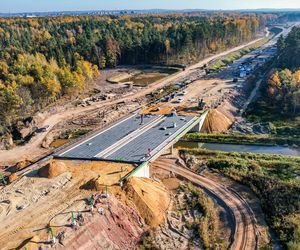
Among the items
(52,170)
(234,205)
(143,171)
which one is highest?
(52,170)

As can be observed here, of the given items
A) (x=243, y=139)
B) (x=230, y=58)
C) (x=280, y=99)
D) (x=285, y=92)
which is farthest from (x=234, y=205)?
(x=230, y=58)

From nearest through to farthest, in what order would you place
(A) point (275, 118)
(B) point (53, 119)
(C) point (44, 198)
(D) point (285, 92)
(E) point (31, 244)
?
(E) point (31, 244) → (C) point (44, 198) → (A) point (275, 118) → (B) point (53, 119) → (D) point (285, 92)

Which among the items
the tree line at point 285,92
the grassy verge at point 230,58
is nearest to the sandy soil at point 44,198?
the tree line at point 285,92

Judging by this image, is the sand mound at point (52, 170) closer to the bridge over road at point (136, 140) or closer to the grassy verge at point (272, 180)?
the bridge over road at point (136, 140)

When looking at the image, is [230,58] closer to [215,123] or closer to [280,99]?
[280,99]

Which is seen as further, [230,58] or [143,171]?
[230,58]

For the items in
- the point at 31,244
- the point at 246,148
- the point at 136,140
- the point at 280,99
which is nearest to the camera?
the point at 31,244

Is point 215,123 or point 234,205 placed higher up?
point 234,205
